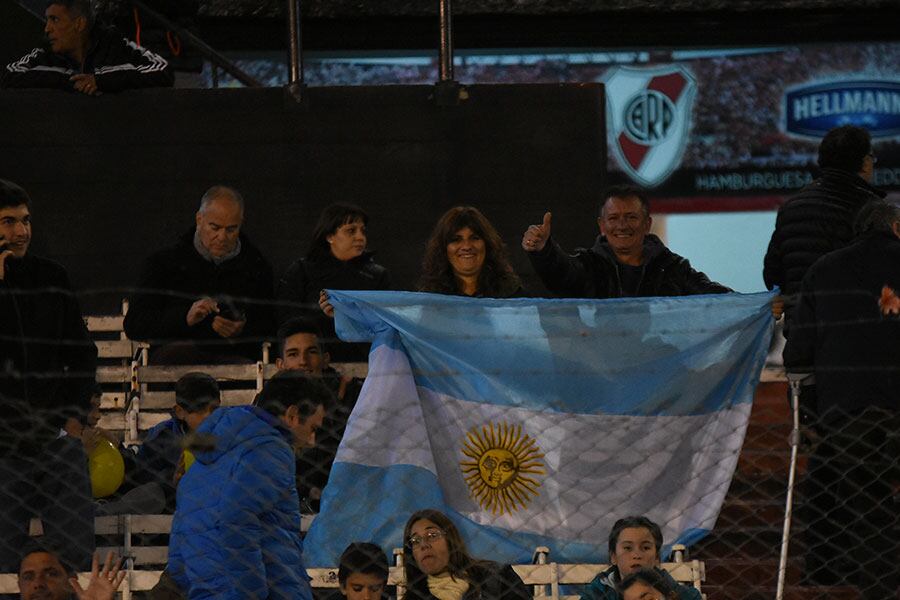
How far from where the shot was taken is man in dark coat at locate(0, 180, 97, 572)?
7625 millimetres

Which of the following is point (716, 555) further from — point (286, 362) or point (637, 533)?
point (286, 362)

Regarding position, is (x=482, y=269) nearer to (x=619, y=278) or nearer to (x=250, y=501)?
(x=619, y=278)

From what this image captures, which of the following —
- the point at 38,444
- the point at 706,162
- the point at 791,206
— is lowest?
the point at 38,444

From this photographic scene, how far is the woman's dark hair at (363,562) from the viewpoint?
23.9 ft

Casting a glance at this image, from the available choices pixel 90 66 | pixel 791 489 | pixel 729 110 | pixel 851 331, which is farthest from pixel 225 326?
pixel 729 110

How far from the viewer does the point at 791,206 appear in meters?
8.73

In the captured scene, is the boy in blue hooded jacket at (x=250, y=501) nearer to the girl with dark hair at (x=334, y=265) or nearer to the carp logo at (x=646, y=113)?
the girl with dark hair at (x=334, y=265)

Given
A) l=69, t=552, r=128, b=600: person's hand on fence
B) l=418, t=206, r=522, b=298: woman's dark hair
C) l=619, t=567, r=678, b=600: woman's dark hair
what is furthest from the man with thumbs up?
l=69, t=552, r=128, b=600: person's hand on fence

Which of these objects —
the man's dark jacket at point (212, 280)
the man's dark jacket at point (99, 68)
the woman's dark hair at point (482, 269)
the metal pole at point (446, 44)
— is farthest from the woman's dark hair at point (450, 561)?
the man's dark jacket at point (99, 68)

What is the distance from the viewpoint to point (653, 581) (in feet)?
22.3

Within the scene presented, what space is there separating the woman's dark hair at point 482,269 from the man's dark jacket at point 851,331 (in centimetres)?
132

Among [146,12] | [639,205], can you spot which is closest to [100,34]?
[146,12]

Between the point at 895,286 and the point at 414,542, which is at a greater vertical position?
the point at 895,286

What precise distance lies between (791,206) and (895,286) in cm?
97
